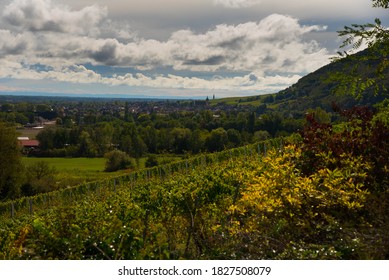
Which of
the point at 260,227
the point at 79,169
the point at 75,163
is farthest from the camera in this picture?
the point at 75,163

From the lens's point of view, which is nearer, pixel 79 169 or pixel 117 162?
pixel 79 169

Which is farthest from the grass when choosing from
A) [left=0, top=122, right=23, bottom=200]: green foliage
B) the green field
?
[left=0, top=122, right=23, bottom=200]: green foliage

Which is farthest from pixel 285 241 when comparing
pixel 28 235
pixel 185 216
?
pixel 28 235

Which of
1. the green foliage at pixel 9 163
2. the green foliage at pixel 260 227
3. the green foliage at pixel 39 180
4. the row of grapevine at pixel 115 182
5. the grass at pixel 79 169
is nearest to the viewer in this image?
the green foliage at pixel 260 227

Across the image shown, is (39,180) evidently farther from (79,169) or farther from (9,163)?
(79,169)

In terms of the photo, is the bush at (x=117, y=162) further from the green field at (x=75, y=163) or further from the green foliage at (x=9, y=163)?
the green foliage at (x=9, y=163)

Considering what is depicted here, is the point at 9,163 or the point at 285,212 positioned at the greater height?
the point at 285,212

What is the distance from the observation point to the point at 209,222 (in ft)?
26.5

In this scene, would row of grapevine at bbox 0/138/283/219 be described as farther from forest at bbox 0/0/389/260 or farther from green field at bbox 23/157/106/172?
green field at bbox 23/157/106/172

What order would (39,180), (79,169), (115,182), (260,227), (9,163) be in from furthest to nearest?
(79,169)
(39,180)
(9,163)
(115,182)
(260,227)

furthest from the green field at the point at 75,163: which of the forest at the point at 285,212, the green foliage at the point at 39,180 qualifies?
the forest at the point at 285,212

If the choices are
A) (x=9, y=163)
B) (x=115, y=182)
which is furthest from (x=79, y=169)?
(x=115, y=182)

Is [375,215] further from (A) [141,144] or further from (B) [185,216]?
(A) [141,144]
